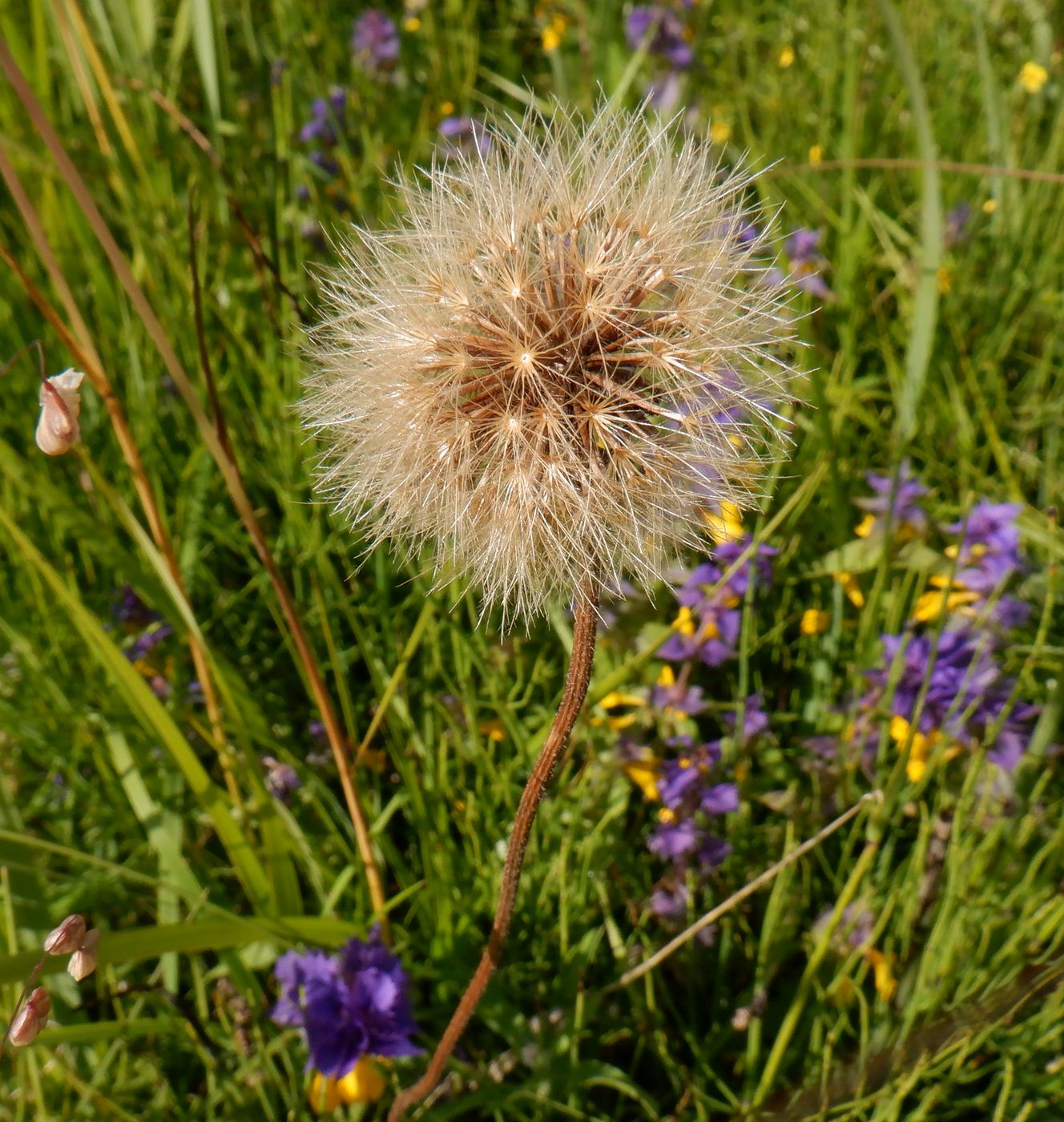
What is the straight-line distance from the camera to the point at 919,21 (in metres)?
2.98

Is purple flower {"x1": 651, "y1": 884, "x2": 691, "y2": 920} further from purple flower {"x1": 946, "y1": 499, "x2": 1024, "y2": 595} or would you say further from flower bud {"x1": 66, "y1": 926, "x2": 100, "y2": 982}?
flower bud {"x1": 66, "y1": 926, "x2": 100, "y2": 982}

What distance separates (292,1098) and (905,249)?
228 centimetres

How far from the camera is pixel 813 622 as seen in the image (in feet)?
5.86

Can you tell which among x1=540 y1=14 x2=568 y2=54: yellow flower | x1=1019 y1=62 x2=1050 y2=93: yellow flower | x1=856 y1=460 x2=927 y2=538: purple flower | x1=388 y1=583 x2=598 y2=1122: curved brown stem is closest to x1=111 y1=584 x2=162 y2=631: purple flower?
x1=388 y1=583 x2=598 y2=1122: curved brown stem

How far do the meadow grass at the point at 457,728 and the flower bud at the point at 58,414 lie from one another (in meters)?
0.21

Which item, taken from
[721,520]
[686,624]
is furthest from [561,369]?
[686,624]

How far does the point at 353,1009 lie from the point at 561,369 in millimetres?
851

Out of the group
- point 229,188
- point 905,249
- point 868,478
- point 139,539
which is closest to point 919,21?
point 905,249

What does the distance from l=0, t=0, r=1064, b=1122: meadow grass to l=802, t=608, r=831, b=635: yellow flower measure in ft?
0.08

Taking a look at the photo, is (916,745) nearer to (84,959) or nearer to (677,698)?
(677,698)

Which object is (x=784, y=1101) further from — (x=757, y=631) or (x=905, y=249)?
(x=905, y=249)

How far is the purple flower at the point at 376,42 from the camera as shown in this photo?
2916mm

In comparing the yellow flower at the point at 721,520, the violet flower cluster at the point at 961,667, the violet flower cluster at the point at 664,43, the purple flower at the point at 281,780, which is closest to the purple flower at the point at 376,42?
the violet flower cluster at the point at 664,43

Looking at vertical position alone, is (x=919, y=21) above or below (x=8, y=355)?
above
